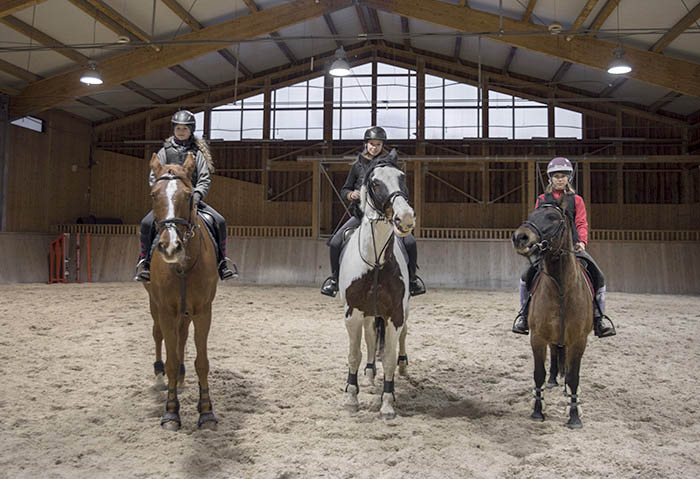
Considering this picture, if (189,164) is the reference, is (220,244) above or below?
below

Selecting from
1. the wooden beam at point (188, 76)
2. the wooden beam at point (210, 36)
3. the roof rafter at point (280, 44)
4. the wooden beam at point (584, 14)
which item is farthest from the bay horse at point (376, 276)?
the wooden beam at point (188, 76)

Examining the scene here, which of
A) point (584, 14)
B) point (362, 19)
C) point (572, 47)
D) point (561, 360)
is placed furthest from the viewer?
point (362, 19)

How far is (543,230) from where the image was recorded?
3172 millimetres

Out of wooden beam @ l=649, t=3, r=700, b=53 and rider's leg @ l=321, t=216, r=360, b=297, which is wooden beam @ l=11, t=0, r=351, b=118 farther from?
rider's leg @ l=321, t=216, r=360, b=297

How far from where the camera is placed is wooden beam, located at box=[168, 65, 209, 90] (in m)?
15.4

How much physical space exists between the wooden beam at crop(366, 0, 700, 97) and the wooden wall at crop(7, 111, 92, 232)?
11.6 metres

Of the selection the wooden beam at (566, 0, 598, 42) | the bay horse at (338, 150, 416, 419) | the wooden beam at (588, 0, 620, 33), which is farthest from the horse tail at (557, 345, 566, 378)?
the wooden beam at (566, 0, 598, 42)

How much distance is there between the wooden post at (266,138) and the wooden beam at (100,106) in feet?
17.4

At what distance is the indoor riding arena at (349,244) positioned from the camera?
3.19 meters

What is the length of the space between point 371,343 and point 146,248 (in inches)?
80.8

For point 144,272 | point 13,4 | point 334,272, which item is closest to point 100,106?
point 13,4

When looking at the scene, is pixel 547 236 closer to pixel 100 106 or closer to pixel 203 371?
pixel 203 371

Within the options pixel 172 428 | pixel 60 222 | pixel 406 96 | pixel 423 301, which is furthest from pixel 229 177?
pixel 172 428

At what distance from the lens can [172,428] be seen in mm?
3293
